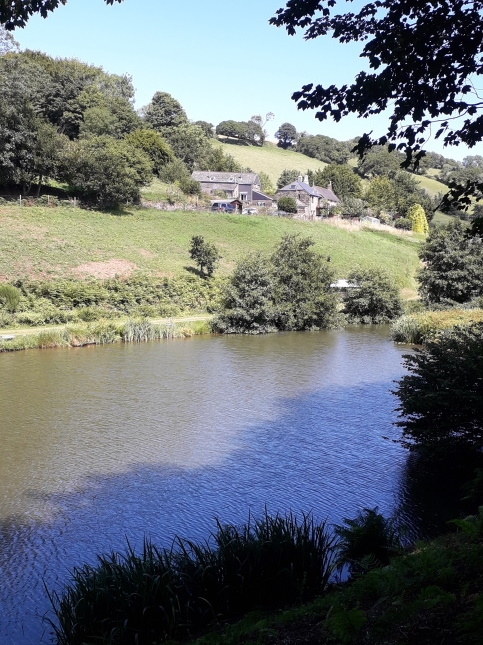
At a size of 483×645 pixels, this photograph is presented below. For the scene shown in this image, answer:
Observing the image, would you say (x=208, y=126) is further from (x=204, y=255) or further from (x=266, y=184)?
(x=204, y=255)

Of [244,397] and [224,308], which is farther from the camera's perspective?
[224,308]

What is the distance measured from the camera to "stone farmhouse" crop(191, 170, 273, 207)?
3396 inches

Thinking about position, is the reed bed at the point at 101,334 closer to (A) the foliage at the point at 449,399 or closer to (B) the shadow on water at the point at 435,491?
(B) the shadow on water at the point at 435,491

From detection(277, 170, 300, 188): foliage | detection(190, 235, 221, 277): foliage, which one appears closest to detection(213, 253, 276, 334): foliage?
detection(190, 235, 221, 277): foliage

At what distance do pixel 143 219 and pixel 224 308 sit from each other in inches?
1025

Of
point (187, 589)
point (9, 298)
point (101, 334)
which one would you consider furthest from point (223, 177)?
point (187, 589)

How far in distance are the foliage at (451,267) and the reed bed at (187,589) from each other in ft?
107

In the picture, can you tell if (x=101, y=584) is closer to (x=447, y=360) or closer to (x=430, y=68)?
(x=430, y=68)

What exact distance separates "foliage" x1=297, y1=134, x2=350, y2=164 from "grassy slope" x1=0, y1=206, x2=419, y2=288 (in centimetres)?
6587

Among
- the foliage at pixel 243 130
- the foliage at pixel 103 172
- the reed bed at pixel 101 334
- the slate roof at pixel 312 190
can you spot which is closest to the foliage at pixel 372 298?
the reed bed at pixel 101 334

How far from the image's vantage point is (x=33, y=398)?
766 inches

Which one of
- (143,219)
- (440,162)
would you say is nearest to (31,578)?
(143,219)

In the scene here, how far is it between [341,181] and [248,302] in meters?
74.5

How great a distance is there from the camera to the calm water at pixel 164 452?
9.84 metres
